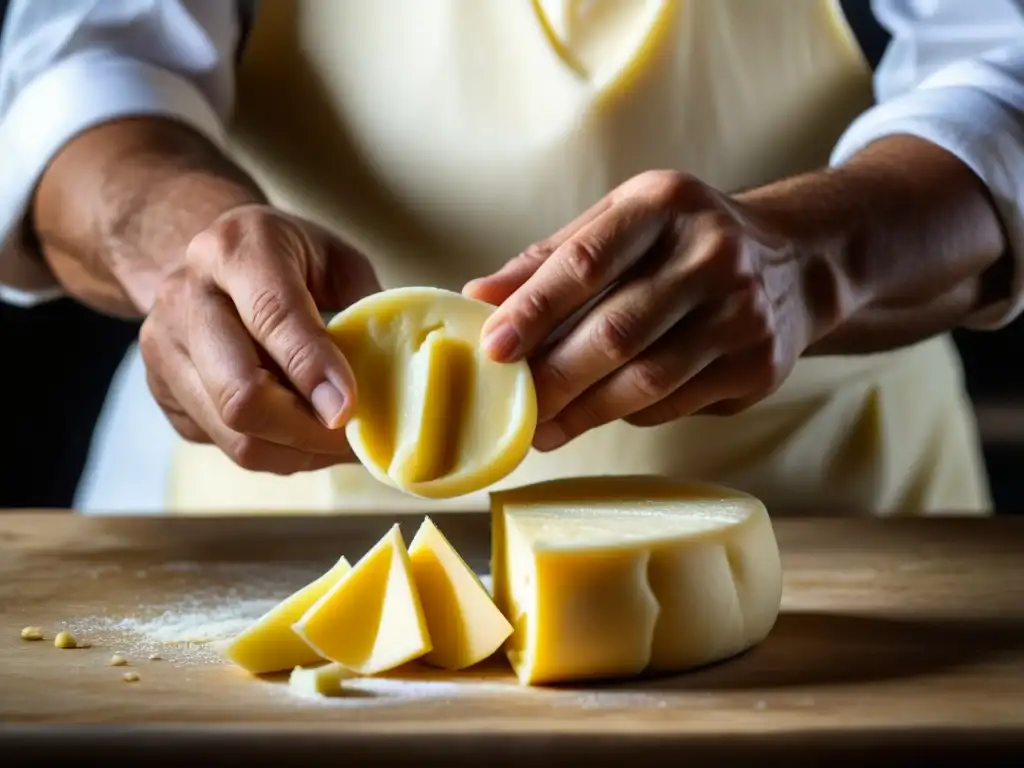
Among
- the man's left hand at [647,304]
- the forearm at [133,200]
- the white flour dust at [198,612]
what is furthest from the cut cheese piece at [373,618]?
the forearm at [133,200]

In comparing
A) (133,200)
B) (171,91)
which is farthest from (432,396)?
(171,91)

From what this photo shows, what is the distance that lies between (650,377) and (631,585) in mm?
238

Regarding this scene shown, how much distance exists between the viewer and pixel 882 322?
1700 millimetres

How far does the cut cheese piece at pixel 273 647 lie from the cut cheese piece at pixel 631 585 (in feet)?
0.70

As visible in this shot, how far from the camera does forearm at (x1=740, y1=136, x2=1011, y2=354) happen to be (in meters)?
1.51

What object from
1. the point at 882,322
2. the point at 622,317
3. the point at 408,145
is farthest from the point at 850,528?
the point at 408,145

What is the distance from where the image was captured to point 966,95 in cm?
175

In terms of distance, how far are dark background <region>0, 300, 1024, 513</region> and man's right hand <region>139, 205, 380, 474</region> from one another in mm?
1404

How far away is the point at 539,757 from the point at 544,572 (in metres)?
0.22

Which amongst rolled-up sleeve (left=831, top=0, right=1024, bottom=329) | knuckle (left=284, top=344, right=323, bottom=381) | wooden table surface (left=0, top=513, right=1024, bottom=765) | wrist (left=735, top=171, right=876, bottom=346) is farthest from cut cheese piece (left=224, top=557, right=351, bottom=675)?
rolled-up sleeve (left=831, top=0, right=1024, bottom=329)

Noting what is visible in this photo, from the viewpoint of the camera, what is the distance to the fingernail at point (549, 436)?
1435 millimetres

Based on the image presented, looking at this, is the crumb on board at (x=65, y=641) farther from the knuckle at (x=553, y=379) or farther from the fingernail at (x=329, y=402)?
the knuckle at (x=553, y=379)

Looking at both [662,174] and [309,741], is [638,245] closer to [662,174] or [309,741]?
[662,174]

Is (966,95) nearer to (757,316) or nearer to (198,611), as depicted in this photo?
(757,316)
